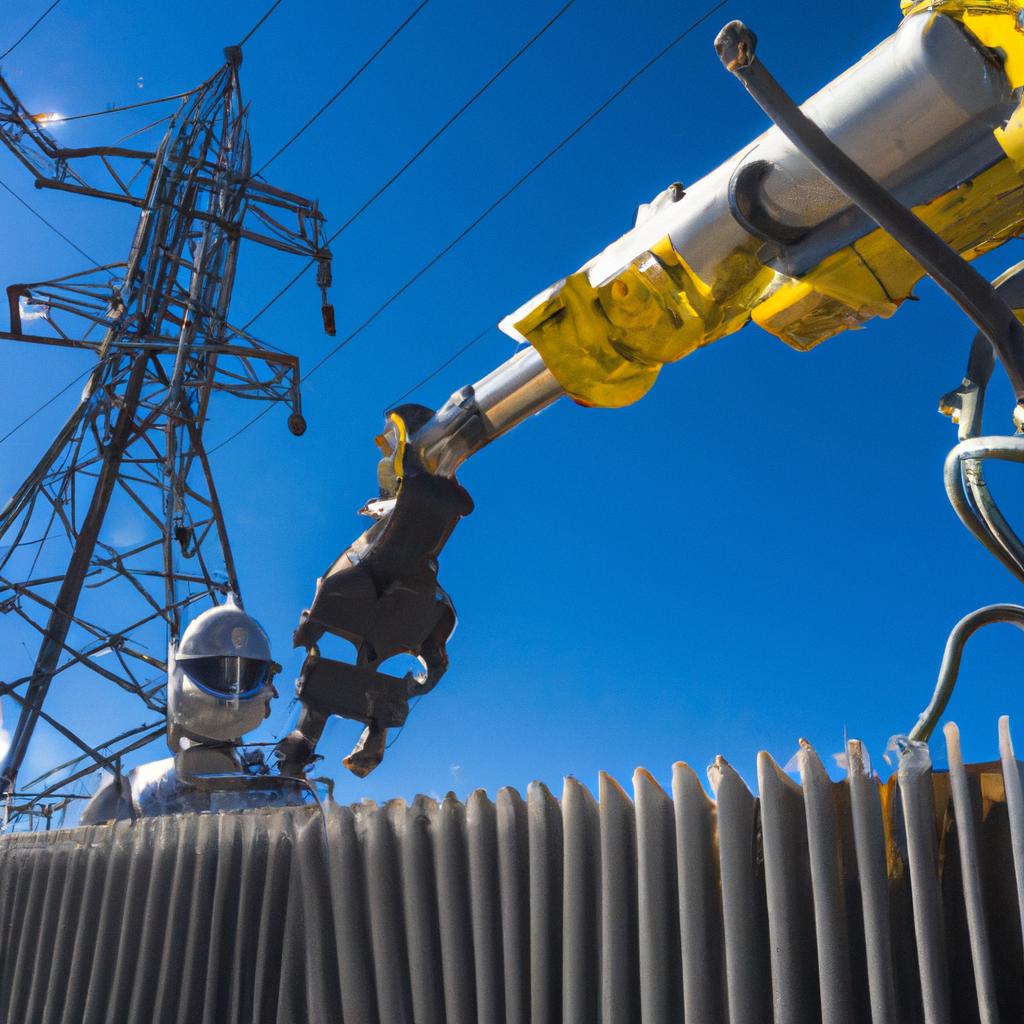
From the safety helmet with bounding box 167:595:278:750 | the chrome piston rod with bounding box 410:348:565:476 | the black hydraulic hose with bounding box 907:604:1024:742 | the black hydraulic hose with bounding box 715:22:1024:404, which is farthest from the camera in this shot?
the safety helmet with bounding box 167:595:278:750

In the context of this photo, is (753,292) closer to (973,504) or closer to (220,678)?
(973,504)

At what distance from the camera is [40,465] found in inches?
496

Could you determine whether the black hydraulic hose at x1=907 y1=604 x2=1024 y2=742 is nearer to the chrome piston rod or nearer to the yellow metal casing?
the yellow metal casing

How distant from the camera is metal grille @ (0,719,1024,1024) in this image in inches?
56.9

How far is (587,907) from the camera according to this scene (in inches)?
70.4

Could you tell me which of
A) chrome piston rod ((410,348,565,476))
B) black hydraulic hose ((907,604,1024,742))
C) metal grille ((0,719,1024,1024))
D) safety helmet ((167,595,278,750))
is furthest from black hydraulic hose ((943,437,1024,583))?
safety helmet ((167,595,278,750))

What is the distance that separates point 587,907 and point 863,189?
1155 mm

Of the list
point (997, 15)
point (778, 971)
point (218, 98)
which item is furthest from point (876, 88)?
point (218, 98)

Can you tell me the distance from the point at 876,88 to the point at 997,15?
0.24 metres

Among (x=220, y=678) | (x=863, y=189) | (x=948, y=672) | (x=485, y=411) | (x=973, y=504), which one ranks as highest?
(x=220, y=678)

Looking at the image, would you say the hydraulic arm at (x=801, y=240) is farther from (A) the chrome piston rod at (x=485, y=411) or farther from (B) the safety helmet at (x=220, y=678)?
(B) the safety helmet at (x=220, y=678)

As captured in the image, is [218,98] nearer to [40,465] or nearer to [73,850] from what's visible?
[40,465]

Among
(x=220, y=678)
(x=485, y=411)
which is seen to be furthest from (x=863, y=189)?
(x=220, y=678)

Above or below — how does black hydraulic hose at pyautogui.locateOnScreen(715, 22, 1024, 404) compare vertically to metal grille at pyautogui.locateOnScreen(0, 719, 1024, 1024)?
above
